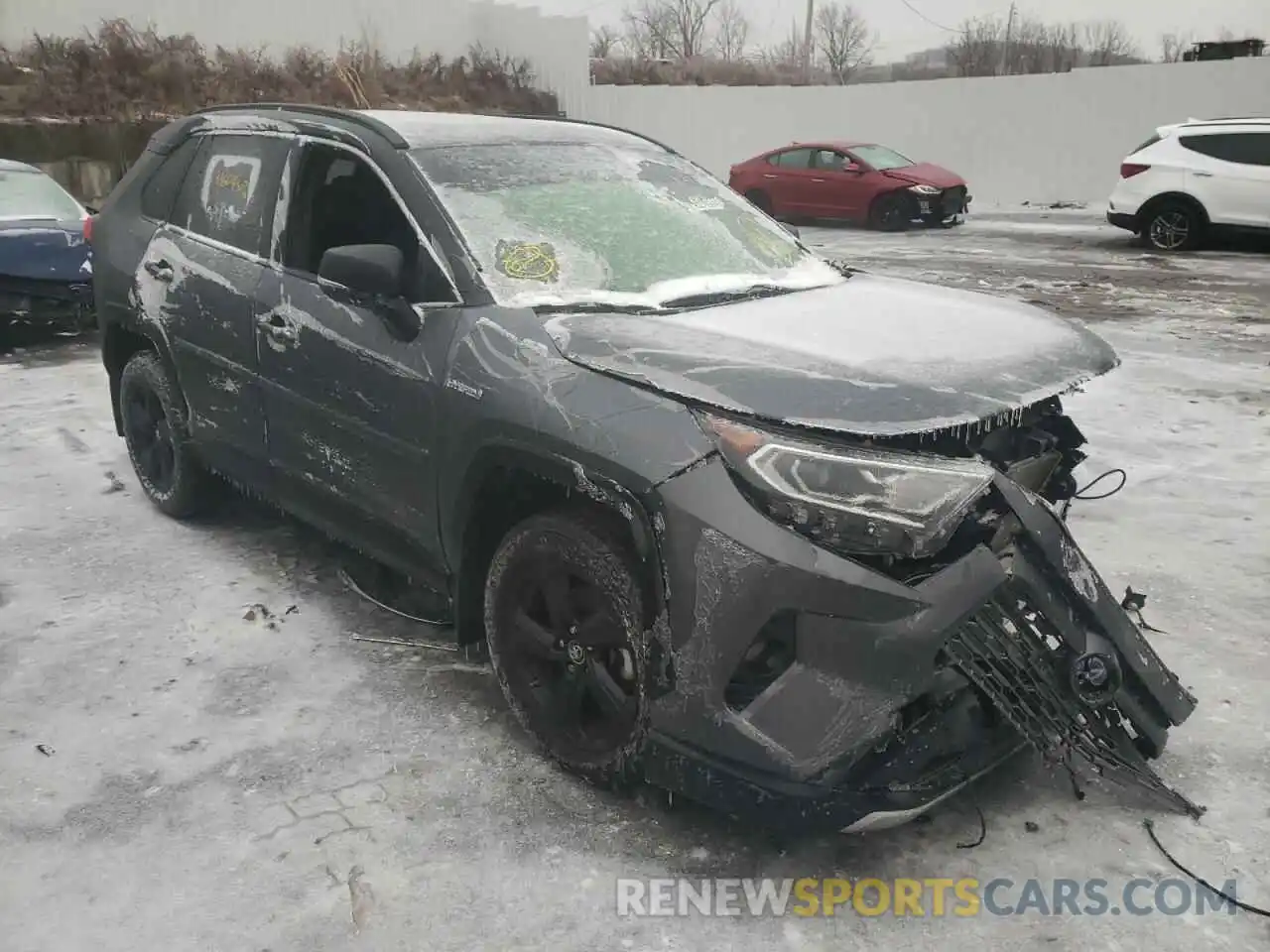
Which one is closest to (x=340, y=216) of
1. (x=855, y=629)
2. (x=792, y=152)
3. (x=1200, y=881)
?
(x=855, y=629)

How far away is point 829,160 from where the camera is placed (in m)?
17.9

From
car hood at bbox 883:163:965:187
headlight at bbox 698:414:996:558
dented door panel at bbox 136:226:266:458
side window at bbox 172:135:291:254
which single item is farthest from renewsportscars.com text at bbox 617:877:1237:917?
car hood at bbox 883:163:965:187

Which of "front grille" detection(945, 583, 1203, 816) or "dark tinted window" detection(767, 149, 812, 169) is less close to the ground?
"dark tinted window" detection(767, 149, 812, 169)

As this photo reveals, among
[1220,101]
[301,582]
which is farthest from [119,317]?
[1220,101]

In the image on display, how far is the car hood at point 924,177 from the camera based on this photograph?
17312mm

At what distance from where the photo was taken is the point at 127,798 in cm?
279

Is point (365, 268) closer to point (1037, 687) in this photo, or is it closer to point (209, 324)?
point (209, 324)

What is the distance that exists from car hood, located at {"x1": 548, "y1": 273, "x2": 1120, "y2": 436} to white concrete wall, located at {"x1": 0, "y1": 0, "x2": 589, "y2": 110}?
21.2m

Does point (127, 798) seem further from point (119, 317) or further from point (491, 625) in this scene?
point (119, 317)

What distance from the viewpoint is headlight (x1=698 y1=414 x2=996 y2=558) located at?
2.22m

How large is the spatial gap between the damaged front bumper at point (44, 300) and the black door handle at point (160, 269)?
4701 mm

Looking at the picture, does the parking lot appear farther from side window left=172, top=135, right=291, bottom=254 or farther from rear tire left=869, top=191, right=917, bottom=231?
rear tire left=869, top=191, right=917, bottom=231

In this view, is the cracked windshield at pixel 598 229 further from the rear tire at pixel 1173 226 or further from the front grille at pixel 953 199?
the front grille at pixel 953 199

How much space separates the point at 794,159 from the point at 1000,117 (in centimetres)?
665
